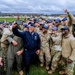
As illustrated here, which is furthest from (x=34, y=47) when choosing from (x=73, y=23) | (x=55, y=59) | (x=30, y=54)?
(x=73, y=23)

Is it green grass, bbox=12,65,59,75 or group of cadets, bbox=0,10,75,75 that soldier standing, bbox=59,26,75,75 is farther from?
green grass, bbox=12,65,59,75

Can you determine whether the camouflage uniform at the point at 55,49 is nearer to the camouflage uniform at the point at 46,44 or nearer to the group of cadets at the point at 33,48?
the group of cadets at the point at 33,48

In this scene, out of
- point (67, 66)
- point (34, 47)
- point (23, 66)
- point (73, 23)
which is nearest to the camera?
point (67, 66)

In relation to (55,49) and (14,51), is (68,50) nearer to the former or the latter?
(55,49)

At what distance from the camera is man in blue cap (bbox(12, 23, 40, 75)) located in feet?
33.9

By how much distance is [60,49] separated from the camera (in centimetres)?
1045

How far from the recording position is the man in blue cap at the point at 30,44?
10336mm

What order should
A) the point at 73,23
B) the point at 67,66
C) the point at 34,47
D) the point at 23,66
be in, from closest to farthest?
the point at 67,66
the point at 34,47
the point at 23,66
the point at 73,23

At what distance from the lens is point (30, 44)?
1044 centimetres

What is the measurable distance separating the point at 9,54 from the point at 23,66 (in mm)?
1235

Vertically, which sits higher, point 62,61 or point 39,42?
point 39,42

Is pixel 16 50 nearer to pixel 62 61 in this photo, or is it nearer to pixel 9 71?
pixel 9 71

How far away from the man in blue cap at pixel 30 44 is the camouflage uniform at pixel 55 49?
2.16 ft

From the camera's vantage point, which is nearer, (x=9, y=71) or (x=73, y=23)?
(x=9, y=71)
